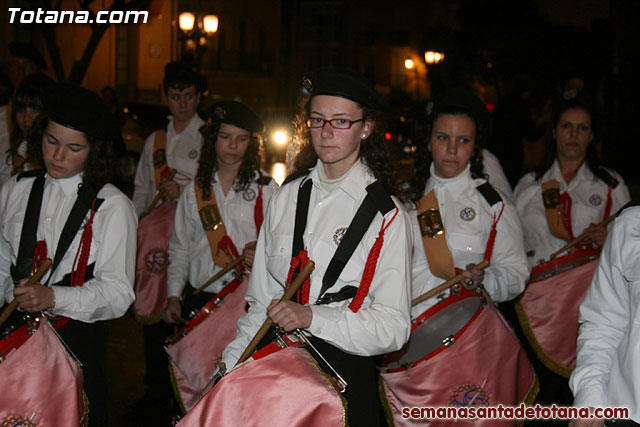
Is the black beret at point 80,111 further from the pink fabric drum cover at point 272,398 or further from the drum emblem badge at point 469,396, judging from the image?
the drum emblem badge at point 469,396

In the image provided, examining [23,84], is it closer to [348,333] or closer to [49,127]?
[49,127]

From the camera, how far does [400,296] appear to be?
312 cm

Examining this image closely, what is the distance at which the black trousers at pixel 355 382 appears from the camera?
317 cm

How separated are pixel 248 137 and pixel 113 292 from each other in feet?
7.16

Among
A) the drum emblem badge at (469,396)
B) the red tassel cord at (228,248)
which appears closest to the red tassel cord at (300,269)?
the drum emblem badge at (469,396)

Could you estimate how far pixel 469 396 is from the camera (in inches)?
155

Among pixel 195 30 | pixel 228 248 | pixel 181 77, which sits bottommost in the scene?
pixel 228 248

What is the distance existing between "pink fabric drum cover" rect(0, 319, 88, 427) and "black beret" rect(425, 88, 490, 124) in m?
2.62

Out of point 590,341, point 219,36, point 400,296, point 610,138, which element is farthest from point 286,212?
point 219,36

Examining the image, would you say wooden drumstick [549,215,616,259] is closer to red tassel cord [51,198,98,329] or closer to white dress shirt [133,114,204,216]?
white dress shirt [133,114,204,216]

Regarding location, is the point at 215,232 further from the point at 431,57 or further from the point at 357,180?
the point at 431,57

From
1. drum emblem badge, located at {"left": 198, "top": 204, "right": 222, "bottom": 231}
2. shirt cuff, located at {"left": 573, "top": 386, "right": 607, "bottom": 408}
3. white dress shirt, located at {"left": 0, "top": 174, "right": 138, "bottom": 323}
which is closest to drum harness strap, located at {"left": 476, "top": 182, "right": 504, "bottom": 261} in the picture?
shirt cuff, located at {"left": 573, "top": 386, "right": 607, "bottom": 408}

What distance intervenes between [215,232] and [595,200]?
116 inches

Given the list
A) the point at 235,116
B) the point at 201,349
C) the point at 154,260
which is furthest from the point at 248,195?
the point at 201,349
